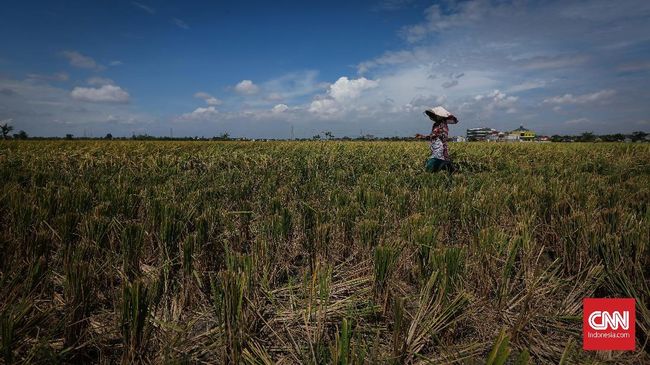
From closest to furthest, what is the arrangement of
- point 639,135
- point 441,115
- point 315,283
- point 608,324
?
point 608,324
point 315,283
point 441,115
point 639,135

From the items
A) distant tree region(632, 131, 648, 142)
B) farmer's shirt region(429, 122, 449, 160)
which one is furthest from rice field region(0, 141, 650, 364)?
distant tree region(632, 131, 648, 142)

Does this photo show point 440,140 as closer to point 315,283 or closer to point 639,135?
point 315,283

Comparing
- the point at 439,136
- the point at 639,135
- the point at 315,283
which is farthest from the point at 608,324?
the point at 639,135

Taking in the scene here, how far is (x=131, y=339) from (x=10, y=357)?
39 centimetres

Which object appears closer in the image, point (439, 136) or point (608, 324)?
point (608, 324)

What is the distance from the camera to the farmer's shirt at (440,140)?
7.79 metres

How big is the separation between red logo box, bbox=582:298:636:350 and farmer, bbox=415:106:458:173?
6.22 meters

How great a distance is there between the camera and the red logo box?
158 cm

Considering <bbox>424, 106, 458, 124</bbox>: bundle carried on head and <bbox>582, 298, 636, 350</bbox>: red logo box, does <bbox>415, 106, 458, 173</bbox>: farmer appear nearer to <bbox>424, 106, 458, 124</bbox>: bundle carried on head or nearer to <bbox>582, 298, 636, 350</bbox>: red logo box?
<bbox>424, 106, 458, 124</bbox>: bundle carried on head

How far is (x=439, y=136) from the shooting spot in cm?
780

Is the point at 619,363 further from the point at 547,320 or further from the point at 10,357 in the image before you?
the point at 10,357

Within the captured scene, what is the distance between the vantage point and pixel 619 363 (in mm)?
1478

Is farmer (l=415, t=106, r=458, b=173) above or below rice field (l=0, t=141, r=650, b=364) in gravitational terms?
above

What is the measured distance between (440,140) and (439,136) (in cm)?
10
